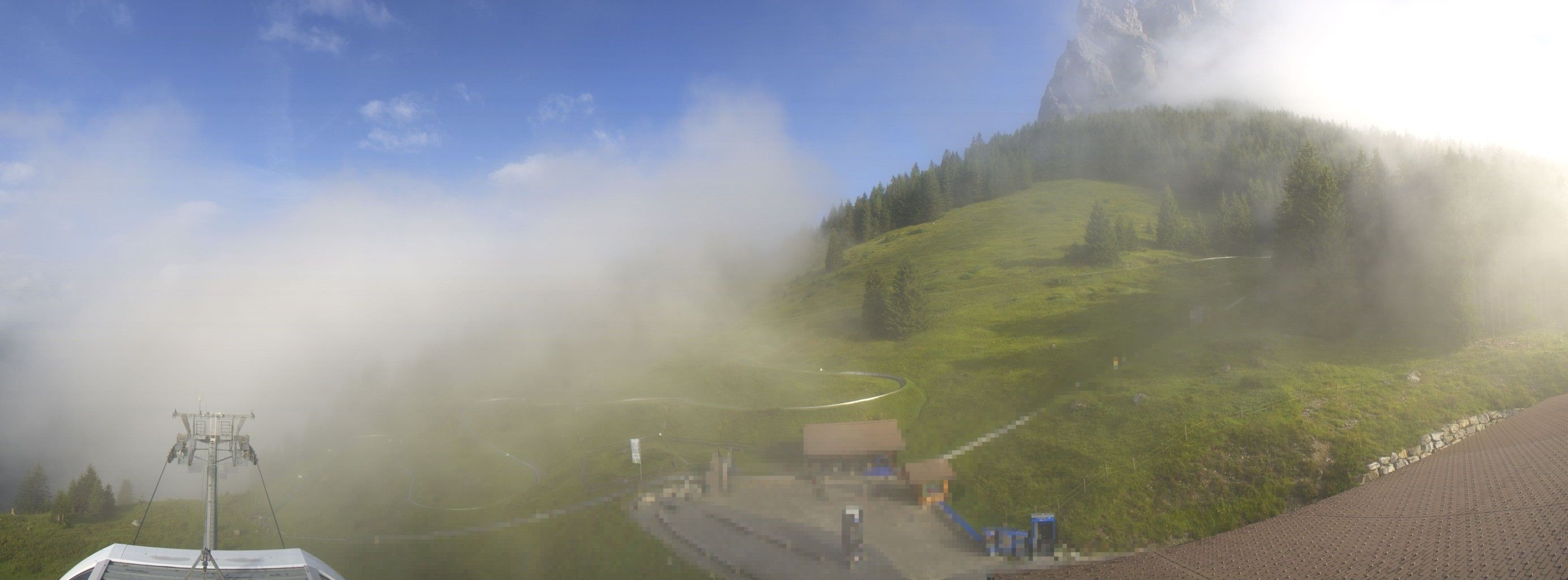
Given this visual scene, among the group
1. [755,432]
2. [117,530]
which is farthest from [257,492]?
[755,432]

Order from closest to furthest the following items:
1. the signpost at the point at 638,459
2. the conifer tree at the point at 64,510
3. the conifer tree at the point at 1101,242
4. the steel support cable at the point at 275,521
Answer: the steel support cable at the point at 275,521 → the signpost at the point at 638,459 → the conifer tree at the point at 64,510 → the conifer tree at the point at 1101,242

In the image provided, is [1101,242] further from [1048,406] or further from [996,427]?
[996,427]

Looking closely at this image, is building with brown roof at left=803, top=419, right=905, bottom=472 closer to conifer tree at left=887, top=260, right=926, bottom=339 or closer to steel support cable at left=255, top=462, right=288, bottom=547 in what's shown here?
conifer tree at left=887, top=260, right=926, bottom=339

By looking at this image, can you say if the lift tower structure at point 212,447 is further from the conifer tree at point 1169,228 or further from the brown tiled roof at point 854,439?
the conifer tree at point 1169,228

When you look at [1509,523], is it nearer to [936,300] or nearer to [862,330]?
[862,330]

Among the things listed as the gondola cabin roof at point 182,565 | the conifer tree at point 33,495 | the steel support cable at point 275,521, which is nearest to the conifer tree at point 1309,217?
the gondola cabin roof at point 182,565

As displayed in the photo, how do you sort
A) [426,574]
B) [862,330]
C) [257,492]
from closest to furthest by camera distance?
[426,574]
[257,492]
[862,330]

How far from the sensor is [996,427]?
3756 cm

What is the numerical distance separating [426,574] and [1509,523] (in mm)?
37505

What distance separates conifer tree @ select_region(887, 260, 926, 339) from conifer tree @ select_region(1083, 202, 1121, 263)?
90.1 ft

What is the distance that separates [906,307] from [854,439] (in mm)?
25723

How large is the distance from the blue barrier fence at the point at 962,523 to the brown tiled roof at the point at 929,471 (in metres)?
1.79

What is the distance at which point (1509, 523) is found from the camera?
60.6ft

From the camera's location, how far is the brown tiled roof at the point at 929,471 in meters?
32.2
